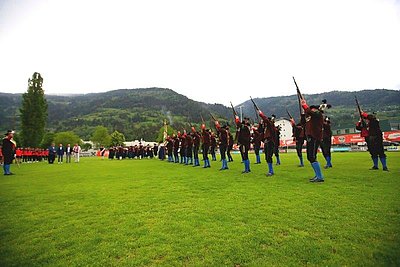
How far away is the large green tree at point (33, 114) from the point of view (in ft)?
202

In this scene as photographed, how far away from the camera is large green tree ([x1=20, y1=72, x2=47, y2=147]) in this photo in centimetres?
6144

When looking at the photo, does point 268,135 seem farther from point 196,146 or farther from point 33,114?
point 33,114

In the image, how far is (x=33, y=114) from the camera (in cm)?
6256

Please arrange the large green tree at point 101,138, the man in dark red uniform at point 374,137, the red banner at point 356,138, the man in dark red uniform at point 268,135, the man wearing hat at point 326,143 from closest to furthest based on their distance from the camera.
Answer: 1. the man in dark red uniform at point 374,137
2. the man in dark red uniform at point 268,135
3. the man wearing hat at point 326,143
4. the red banner at point 356,138
5. the large green tree at point 101,138

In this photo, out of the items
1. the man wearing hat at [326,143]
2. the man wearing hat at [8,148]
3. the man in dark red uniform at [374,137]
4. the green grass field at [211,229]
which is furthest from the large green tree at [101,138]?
the green grass field at [211,229]

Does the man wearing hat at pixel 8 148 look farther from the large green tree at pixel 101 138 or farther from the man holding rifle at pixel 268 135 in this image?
the large green tree at pixel 101 138

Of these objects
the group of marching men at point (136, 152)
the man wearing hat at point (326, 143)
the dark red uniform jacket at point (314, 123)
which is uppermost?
the dark red uniform jacket at point (314, 123)

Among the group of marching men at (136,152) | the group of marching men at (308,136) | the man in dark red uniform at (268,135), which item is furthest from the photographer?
the group of marching men at (136,152)

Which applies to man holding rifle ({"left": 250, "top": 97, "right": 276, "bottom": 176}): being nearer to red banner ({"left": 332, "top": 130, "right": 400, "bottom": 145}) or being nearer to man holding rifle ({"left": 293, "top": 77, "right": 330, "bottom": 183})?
man holding rifle ({"left": 293, "top": 77, "right": 330, "bottom": 183})

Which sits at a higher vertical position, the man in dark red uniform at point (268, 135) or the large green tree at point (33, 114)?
the large green tree at point (33, 114)

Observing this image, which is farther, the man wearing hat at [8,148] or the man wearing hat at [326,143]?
the man wearing hat at [8,148]

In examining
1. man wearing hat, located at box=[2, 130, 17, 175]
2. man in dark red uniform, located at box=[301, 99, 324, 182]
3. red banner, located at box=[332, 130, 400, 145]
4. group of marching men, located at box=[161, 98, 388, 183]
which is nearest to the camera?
man in dark red uniform, located at box=[301, 99, 324, 182]

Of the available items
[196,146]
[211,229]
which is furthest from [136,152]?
[211,229]

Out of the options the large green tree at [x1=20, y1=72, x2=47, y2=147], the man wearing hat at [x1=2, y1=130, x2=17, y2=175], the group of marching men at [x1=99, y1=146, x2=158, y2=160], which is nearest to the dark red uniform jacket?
the man wearing hat at [x1=2, y1=130, x2=17, y2=175]
